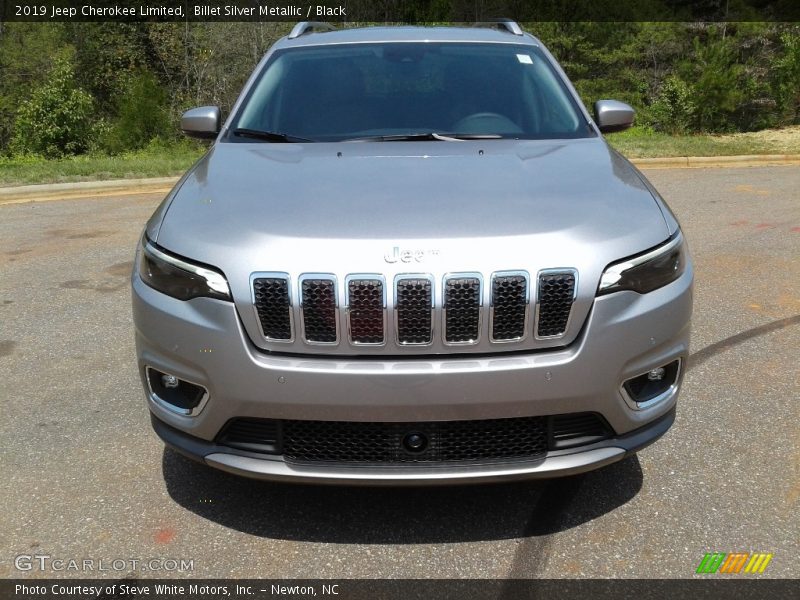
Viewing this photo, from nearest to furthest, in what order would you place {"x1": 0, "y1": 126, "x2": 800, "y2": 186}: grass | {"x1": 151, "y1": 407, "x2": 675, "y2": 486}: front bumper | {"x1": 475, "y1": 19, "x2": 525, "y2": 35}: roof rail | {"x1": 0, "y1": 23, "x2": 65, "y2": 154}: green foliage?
{"x1": 151, "y1": 407, "x2": 675, "y2": 486}: front bumper
{"x1": 475, "y1": 19, "x2": 525, "y2": 35}: roof rail
{"x1": 0, "y1": 126, "x2": 800, "y2": 186}: grass
{"x1": 0, "y1": 23, "x2": 65, "y2": 154}: green foliage

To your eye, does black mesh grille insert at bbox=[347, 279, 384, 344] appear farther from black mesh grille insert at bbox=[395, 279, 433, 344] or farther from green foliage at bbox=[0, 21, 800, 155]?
green foliage at bbox=[0, 21, 800, 155]

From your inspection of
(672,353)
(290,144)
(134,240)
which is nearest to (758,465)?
(672,353)

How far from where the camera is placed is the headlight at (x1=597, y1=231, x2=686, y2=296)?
288cm

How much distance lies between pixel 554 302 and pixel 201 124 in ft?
8.19

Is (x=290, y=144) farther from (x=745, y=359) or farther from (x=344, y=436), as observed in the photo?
(x=745, y=359)

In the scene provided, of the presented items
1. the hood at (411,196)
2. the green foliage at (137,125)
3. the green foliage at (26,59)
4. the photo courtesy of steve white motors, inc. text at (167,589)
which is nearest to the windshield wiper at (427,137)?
the hood at (411,196)

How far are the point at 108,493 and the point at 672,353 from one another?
2204 mm

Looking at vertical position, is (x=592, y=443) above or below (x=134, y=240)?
above

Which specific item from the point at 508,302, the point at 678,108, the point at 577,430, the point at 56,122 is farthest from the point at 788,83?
the point at 56,122

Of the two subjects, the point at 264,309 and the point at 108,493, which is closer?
the point at 264,309

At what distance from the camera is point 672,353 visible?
3.06 m

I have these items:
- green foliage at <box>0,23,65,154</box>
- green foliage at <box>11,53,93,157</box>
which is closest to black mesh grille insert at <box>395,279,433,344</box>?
green foliage at <box>11,53,93,157</box>

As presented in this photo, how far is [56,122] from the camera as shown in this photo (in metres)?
27.1

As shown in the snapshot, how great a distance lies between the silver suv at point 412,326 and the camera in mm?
2773
